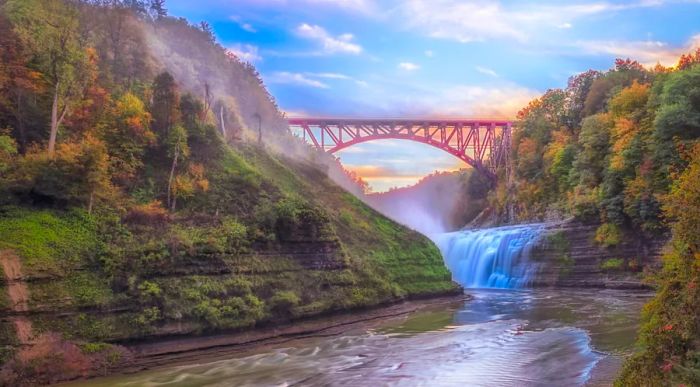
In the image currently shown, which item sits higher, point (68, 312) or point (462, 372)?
point (68, 312)

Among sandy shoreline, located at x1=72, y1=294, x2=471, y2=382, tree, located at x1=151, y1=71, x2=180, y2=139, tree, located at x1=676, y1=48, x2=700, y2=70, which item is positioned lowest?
sandy shoreline, located at x1=72, y1=294, x2=471, y2=382

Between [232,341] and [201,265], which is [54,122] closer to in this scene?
[201,265]

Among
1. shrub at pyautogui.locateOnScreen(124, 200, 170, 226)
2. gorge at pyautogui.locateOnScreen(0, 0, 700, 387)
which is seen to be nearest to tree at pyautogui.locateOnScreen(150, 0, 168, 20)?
gorge at pyautogui.locateOnScreen(0, 0, 700, 387)

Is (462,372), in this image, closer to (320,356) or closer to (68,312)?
(320,356)

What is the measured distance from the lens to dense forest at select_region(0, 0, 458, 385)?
611 inches

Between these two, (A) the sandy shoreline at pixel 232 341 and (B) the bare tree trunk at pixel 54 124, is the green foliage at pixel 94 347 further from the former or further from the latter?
(B) the bare tree trunk at pixel 54 124

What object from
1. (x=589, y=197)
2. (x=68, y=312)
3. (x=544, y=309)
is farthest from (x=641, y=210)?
(x=68, y=312)

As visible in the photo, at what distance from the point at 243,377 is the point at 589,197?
32.7 metres

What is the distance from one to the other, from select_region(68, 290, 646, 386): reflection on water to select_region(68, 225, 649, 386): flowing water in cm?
3

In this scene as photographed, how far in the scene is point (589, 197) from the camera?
129 ft

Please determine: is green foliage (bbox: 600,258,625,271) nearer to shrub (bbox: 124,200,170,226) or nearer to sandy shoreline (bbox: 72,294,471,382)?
sandy shoreline (bbox: 72,294,471,382)

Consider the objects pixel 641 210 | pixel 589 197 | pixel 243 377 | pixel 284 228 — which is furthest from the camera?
pixel 589 197

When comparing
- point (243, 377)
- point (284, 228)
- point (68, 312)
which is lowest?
point (243, 377)

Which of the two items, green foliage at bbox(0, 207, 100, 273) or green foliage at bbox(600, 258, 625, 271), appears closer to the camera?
green foliage at bbox(0, 207, 100, 273)
